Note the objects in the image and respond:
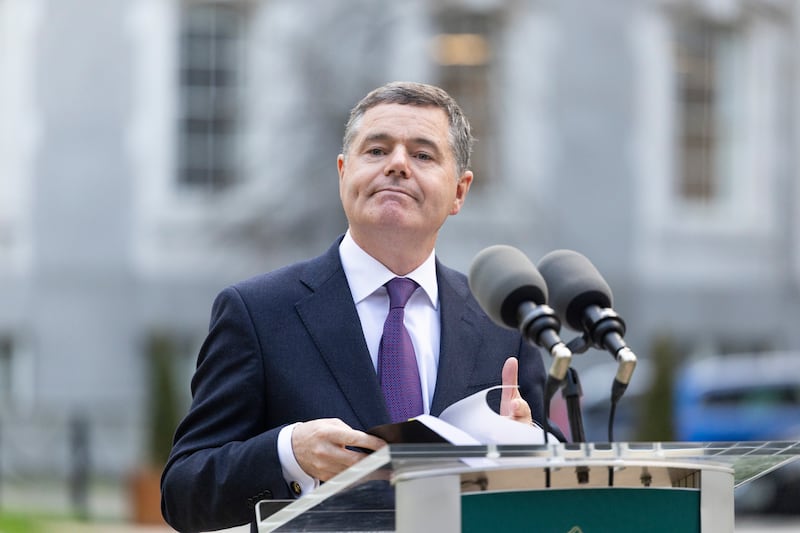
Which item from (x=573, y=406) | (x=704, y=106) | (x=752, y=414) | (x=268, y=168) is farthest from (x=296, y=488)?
(x=704, y=106)

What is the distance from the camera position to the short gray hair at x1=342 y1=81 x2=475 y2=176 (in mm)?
3572

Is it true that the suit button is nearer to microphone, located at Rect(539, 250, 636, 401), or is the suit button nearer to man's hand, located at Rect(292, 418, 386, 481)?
man's hand, located at Rect(292, 418, 386, 481)

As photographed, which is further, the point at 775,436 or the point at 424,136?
the point at 775,436

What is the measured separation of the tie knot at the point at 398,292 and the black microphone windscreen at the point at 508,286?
712 millimetres

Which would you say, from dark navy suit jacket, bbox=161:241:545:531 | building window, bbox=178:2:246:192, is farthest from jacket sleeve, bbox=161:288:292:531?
building window, bbox=178:2:246:192

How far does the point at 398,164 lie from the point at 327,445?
0.71 meters

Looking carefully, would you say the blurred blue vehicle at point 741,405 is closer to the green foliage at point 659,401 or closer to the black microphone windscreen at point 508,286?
the green foliage at point 659,401

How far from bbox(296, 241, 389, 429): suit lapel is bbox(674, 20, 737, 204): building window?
22.7m

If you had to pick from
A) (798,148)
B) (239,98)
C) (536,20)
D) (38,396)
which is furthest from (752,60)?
(38,396)

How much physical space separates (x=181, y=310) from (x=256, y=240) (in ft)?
5.24

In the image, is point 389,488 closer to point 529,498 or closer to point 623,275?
point 529,498

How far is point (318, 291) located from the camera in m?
3.66

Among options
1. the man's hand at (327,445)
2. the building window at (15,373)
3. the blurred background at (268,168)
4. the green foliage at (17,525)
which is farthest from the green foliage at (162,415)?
the man's hand at (327,445)

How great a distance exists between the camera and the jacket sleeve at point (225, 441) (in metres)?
3.32
